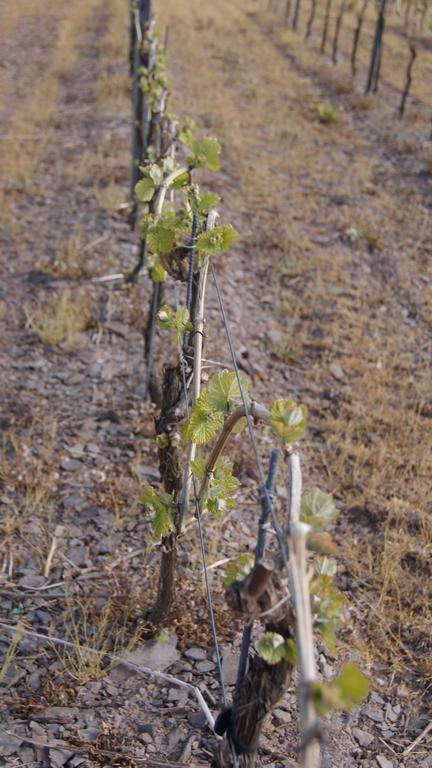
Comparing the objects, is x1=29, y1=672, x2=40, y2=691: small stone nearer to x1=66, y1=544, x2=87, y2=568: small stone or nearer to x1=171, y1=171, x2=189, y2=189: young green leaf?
x1=66, y1=544, x2=87, y2=568: small stone

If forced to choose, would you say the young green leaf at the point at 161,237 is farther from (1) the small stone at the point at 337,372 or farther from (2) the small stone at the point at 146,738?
(1) the small stone at the point at 337,372

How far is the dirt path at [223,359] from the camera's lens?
2324 millimetres

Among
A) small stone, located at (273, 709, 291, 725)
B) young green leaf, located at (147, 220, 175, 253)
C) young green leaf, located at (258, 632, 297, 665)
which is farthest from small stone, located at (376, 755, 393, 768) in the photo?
young green leaf, located at (147, 220, 175, 253)

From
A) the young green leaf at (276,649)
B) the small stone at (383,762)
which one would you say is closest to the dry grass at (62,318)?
the small stone at (383,762)

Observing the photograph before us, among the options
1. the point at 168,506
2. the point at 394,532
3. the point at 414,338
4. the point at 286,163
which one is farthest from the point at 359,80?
the point at 168,506

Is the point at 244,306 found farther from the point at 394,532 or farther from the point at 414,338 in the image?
the point at 394,532

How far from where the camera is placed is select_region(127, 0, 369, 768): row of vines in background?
111 centimetres

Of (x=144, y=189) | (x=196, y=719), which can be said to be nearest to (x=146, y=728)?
(x=196, y=719)

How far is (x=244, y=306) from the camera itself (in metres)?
5.03

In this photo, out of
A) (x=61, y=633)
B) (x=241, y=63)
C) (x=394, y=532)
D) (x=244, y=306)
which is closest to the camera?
(x=61, y=633)

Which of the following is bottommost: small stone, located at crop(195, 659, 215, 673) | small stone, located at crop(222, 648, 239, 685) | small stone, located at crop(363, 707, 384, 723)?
small stone, located at crop(363, 707, 384, 723)

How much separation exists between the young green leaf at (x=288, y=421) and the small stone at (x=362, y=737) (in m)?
1.52

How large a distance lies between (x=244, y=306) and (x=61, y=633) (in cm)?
306

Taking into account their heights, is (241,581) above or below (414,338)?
above
